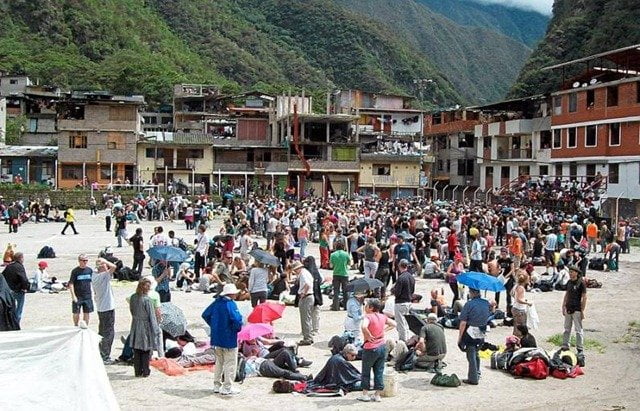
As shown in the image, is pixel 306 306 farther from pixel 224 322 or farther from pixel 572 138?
pixel 572 138

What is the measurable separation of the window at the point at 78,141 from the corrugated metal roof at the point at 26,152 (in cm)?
217

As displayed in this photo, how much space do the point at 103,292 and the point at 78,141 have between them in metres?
50.3

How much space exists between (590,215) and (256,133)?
122 ft

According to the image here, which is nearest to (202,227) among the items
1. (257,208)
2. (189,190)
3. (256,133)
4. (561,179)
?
(257,208)

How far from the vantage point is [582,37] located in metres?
76.1

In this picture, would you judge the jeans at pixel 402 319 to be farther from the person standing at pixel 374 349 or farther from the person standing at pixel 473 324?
the person standing at pixel 374 349

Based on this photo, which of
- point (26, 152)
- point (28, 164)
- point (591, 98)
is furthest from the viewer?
point (26, 152)

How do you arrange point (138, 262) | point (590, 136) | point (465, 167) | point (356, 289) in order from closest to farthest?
point (356, 289) < point (138, 262) < point (590, 136) < point (465, 167)

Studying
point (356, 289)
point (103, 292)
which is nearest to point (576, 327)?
point (356, 289)

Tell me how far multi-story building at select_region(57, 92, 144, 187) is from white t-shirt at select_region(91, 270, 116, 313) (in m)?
48.6

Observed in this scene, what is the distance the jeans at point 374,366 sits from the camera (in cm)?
1026

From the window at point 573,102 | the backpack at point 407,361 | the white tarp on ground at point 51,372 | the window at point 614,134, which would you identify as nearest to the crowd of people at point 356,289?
the backpack at point 407,361

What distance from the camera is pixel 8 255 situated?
14.0 metres

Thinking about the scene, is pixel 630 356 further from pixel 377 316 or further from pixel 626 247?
pixel 626 247
